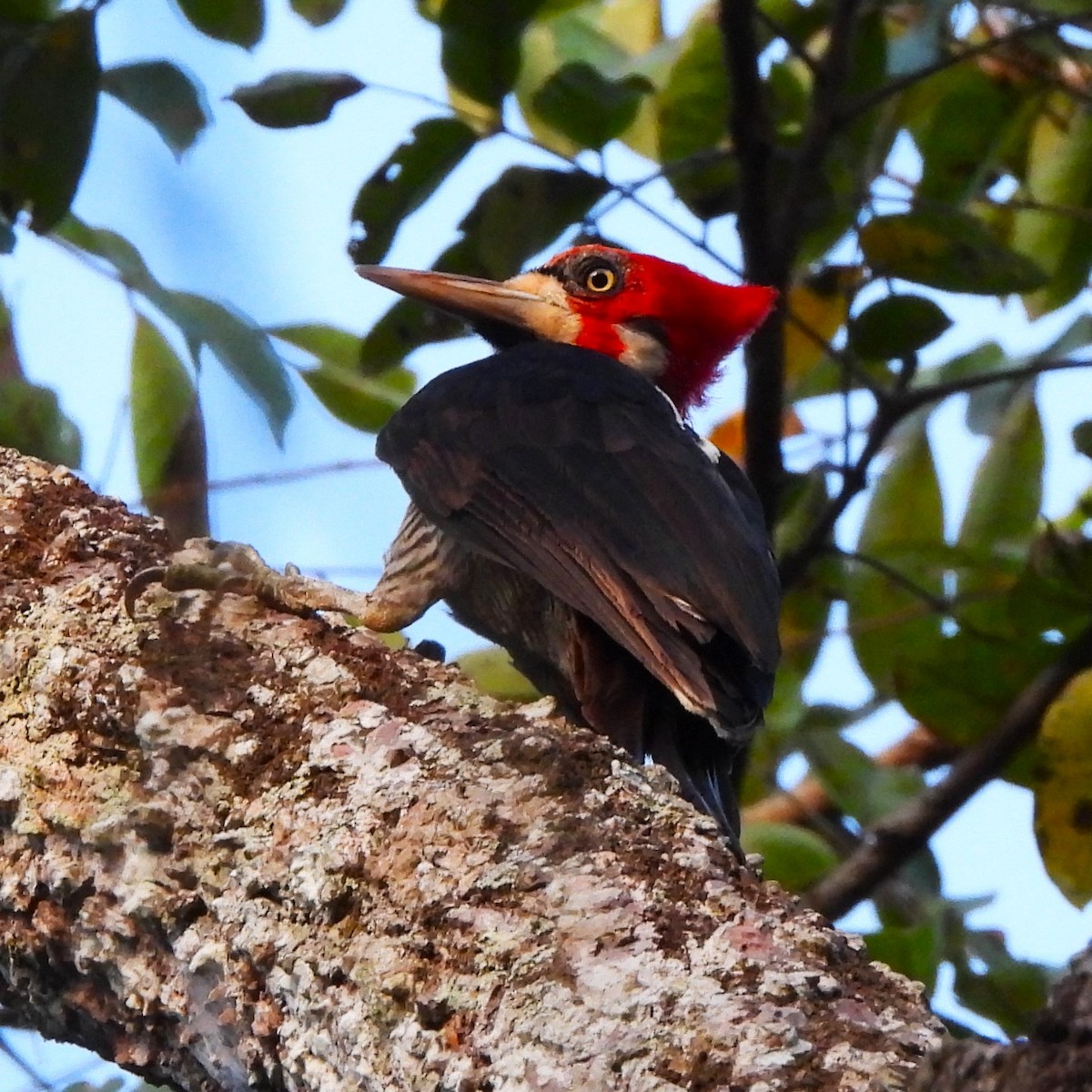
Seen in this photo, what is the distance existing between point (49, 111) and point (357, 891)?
173cm

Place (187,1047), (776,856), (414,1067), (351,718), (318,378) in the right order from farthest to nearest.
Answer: (776,856)
(318,378)
(351,718)
(187,1047)
(414,1067)

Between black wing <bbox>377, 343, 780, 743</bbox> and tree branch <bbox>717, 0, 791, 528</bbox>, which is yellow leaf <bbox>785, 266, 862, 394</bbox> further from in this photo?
black wing <bbox>377, 343, 780, 743</bbox>

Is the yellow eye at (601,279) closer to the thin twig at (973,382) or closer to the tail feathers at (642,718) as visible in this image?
the thin twig at (973,382)

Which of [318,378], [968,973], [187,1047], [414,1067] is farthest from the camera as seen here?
[968,973]

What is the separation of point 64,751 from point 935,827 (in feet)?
7.27

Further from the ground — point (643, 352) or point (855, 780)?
point (643, 352)

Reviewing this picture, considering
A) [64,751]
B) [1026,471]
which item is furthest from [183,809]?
[1026,471]

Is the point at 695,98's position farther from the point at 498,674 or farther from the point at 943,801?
the point at 943,801

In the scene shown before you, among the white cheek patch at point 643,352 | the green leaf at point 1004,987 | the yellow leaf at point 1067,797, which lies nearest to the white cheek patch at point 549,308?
the white cheek patch at point 643,352

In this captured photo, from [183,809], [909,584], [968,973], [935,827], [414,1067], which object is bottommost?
[414,1067]

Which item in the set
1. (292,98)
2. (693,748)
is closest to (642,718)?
(693,748)

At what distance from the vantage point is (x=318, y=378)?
302cm

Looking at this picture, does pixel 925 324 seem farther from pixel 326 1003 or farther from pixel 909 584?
pixel 326 1003

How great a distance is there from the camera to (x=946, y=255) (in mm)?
3436
